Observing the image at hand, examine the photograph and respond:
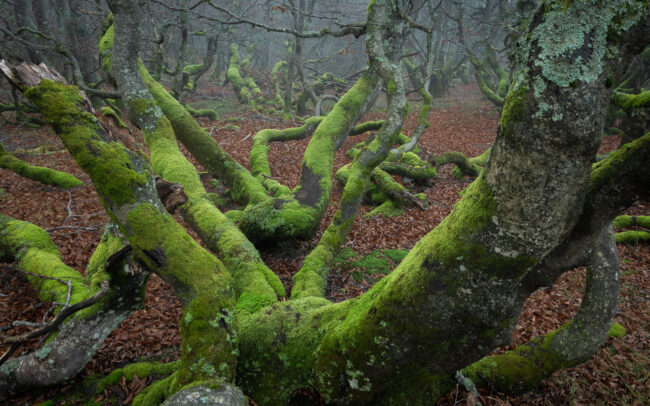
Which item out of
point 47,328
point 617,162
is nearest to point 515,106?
point 617,162

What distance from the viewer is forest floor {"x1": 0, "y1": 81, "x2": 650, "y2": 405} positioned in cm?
355

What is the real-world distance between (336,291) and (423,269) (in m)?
3.64

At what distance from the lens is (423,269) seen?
218 centimetres

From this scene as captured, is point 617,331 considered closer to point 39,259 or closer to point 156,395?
point 156,395

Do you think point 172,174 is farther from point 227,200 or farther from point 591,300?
point 591,300

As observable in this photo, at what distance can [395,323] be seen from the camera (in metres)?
2.27

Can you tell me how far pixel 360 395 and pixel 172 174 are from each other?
4713 mm

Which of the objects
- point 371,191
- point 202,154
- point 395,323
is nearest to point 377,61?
point 371,191

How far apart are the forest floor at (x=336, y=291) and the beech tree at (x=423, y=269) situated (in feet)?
1.57

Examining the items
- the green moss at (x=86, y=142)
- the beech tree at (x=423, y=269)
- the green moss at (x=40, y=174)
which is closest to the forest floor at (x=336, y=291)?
the green moss at (x=40, y=174)

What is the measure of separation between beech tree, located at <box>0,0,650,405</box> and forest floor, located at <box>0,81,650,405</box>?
0.48 metres

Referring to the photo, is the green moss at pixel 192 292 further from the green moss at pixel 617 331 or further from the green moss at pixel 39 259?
the green moss at pixel 617 331

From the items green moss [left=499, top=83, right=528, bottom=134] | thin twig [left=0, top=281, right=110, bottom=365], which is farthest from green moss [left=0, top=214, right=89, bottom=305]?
green moss [left=499, top=83, right=528, bottom=134]

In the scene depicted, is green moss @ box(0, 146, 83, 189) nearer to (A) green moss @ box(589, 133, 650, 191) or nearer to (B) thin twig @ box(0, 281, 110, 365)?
(B) thin twig @ box(0, 281, 110, 365)
